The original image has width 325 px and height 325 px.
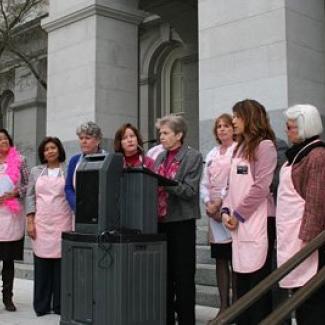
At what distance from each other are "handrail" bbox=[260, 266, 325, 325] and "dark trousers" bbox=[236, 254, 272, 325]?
50.5 inches

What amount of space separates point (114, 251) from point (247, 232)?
1.01 meters

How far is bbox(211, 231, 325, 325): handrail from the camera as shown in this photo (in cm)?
326

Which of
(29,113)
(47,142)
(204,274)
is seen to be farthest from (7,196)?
(29,113)

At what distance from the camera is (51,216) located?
6922 mm

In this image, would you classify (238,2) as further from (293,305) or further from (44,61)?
(44,61)

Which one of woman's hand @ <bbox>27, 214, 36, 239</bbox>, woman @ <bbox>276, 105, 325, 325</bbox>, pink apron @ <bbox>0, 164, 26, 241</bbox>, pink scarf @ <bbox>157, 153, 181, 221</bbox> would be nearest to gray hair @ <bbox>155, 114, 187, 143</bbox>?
pink scarf @ <bbox>157, 153, 181, 221</bbox>

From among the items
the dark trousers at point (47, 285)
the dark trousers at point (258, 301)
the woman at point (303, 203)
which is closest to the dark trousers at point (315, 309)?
the woman at point (303, 203)

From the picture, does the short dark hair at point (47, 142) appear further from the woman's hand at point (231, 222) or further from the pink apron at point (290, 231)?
the pink apron at point (290, 231)

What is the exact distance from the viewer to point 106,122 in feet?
36.9

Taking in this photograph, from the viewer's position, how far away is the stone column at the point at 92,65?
36.7 ft

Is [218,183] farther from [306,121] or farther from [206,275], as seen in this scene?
[306,121]

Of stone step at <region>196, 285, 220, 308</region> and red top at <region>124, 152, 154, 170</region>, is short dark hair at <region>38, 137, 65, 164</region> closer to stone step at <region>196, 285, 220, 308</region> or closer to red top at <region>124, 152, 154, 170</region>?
red top at <region>124, 152, 154, 170</region>

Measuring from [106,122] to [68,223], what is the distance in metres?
4.49

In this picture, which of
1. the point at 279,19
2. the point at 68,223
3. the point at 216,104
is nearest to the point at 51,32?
the point at 216,104
